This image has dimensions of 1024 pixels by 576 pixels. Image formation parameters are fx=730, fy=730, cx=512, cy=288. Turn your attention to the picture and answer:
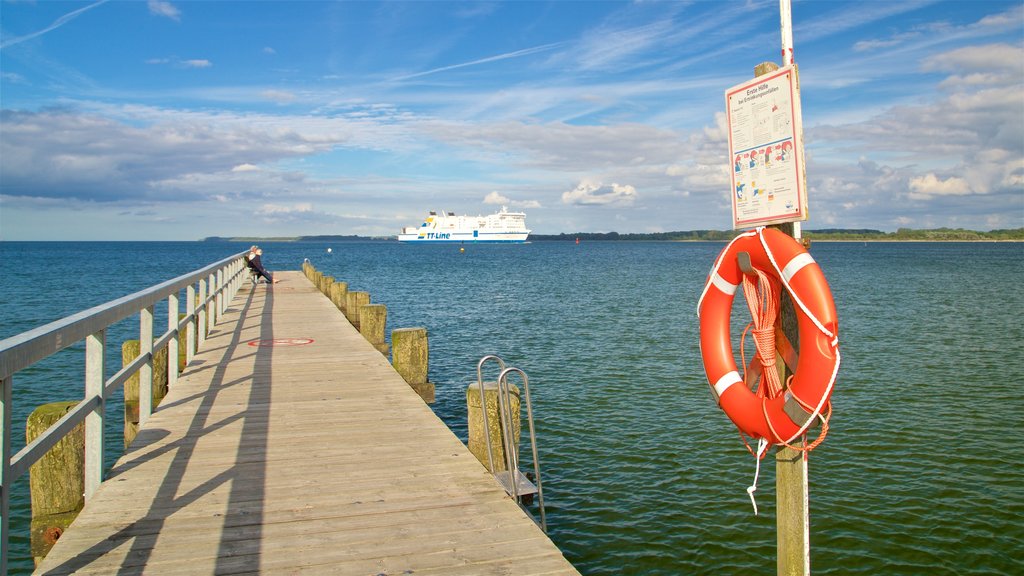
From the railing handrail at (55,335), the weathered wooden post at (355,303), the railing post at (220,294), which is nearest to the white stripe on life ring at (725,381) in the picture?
the railing handrail at (55,335)

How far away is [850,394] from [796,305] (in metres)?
8.55

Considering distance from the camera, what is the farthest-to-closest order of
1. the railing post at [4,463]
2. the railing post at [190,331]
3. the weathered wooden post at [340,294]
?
the weathered wooden post at [340,294], the railing post at [190,331], the railing post at [4,463]

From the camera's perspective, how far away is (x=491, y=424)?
17.1ft

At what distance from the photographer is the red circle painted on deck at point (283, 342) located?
10.0 m

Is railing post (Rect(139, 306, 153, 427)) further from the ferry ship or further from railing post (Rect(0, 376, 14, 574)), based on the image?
the ferry ship

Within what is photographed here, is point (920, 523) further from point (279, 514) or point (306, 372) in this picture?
point (306, 372)

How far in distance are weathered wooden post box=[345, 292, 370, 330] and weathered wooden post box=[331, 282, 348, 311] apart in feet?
1.90

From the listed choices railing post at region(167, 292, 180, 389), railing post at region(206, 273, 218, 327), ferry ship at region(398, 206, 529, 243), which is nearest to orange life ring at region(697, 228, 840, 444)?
railing post at region(167, 292, 180, 389)

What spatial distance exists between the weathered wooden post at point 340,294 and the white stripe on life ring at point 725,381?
1168cm

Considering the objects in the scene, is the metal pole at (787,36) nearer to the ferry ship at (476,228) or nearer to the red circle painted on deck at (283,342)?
the red circle painted on deck at (283,342)

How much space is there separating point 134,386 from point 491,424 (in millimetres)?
5198

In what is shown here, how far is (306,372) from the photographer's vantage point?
26.3 ft

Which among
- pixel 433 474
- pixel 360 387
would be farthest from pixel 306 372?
pixel 433 474

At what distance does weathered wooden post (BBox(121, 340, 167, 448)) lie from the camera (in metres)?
7.74
